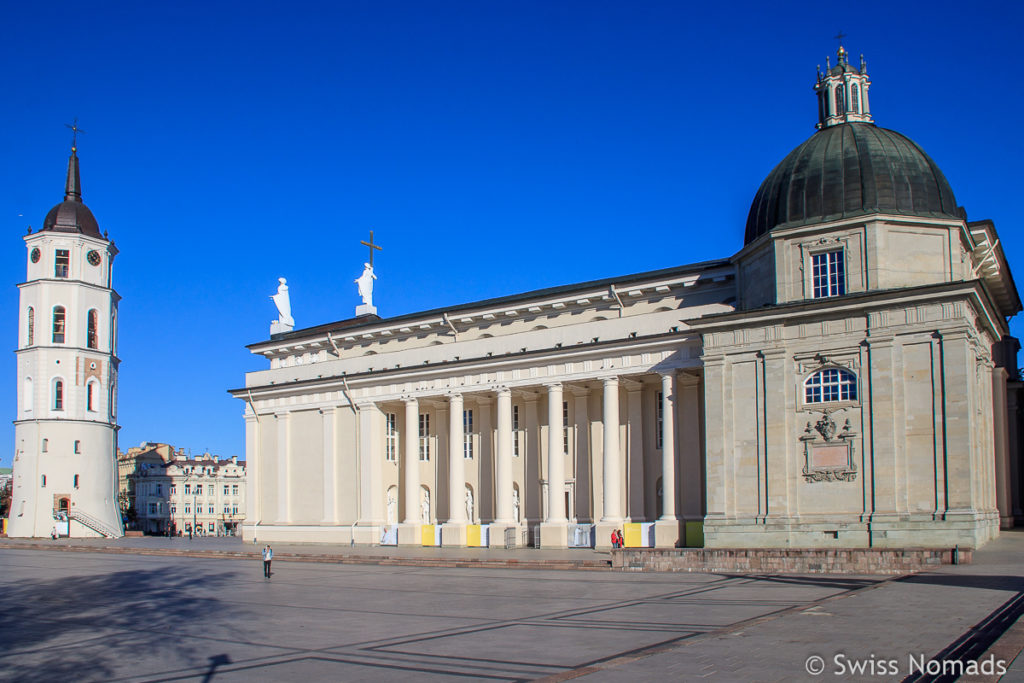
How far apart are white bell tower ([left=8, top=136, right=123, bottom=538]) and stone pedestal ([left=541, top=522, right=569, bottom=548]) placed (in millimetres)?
44940

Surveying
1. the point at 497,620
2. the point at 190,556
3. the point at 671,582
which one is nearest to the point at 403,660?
the point at 497,620

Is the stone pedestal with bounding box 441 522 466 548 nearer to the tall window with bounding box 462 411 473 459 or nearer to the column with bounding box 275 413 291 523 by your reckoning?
the tall window with bounding box 462 411 473 459

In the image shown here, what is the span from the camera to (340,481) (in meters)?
55.0

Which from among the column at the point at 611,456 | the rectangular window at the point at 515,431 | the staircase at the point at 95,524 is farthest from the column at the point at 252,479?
the column at the point at 611,456

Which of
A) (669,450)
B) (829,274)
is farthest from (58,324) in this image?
(829,274)

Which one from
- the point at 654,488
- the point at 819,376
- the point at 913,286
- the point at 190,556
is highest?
the point at 913,286

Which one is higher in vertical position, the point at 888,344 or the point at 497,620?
the point at 888,344

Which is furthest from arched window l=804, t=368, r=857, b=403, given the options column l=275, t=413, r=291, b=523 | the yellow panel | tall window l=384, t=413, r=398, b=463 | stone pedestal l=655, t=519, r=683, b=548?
column l=275, t=413, r=291, b=523

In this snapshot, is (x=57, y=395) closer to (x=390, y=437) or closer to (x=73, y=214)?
(x=73, y=214)

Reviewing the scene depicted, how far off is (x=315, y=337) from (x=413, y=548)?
753 inches

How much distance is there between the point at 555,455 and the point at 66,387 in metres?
47.7

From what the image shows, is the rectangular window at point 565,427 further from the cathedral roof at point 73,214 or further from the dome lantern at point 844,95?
the cathedral roof at point 73,214

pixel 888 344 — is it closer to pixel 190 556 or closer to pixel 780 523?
pixel 780 523

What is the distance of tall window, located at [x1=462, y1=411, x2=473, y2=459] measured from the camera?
5247 cm
